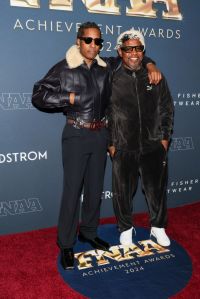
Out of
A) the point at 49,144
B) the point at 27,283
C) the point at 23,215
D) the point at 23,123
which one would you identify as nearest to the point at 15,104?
the point at 23,123

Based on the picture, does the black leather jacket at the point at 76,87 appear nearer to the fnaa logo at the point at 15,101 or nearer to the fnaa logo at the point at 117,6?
the fnaa logo at the point at 15,101

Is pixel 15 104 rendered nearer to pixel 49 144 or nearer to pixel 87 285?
pixel 49 144

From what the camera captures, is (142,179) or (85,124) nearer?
(85,124)

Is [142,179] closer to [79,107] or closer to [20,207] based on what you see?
[79,107]

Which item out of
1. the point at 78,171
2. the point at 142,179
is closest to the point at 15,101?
the point at 78,171

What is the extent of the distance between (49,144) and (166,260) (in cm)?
168

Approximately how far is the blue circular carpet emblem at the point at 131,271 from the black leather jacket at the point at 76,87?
133 centimetres

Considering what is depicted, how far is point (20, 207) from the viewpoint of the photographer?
3777mm

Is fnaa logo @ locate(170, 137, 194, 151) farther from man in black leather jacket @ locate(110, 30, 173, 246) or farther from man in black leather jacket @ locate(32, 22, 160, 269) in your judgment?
man in black leather jacket @ locate(32, 22, 160, 269)

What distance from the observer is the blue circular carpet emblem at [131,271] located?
2865 millimetres

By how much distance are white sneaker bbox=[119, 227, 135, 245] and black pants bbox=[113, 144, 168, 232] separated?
0.14ft

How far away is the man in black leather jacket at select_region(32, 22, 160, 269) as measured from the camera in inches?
117

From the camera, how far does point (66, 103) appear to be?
118 inches

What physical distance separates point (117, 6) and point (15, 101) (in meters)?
1.48
